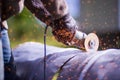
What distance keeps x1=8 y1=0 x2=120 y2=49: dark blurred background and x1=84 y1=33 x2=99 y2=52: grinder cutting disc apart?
17mm

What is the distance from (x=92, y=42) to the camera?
1477 mm

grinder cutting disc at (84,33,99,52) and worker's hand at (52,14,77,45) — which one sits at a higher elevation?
worker's hand at (52,14,77,45)

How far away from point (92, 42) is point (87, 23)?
3.2 inches

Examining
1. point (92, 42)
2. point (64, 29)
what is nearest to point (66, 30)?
point (64, 29)

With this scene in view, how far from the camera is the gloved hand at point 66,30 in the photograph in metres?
1.44

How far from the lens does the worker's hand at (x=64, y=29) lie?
144 centimetres

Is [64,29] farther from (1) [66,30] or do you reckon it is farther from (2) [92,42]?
(2) [92,42]

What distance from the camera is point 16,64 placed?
4.76 feet

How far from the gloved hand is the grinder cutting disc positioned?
0.03 meters

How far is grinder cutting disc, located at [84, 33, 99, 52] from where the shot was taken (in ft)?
→ 4.83

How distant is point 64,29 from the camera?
145 cm

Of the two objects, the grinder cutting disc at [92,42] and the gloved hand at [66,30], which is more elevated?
the gloved hand at [66,30]

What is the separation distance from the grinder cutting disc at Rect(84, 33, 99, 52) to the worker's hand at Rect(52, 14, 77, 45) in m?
0.07

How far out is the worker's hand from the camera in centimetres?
144
